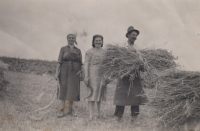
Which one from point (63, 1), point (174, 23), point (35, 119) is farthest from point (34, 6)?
point (174, 23)

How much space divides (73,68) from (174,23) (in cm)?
256

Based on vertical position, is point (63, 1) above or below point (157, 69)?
above

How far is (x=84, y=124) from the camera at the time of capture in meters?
4.14

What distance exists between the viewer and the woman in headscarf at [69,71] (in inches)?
190

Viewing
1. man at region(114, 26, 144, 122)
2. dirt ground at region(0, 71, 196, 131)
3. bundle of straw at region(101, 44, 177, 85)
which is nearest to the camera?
bundle of straw at region(101, 44, 177, 85)

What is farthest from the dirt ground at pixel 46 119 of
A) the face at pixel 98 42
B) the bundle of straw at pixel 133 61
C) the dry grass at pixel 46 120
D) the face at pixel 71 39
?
the face at pixel 71 39

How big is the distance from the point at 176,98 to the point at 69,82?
8.08 feet

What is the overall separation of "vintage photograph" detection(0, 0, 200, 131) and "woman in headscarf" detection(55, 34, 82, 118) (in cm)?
2

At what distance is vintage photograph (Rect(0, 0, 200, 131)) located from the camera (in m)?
3.79

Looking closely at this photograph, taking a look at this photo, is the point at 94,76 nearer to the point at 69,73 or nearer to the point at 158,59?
the point at 69,73

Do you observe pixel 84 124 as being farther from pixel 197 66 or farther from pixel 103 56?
pixel 197 66

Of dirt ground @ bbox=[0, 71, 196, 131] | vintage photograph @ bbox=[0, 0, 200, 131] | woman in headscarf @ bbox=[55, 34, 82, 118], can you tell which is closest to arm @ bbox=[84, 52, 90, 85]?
vintage photograph @ bbox=[0, 0, 200, 131]

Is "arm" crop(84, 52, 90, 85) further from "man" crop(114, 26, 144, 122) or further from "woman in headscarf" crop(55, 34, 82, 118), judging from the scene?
"man" crop(114, 26, 144, 122)

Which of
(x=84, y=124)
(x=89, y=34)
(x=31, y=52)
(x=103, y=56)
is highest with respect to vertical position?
(x=89, y=34)
